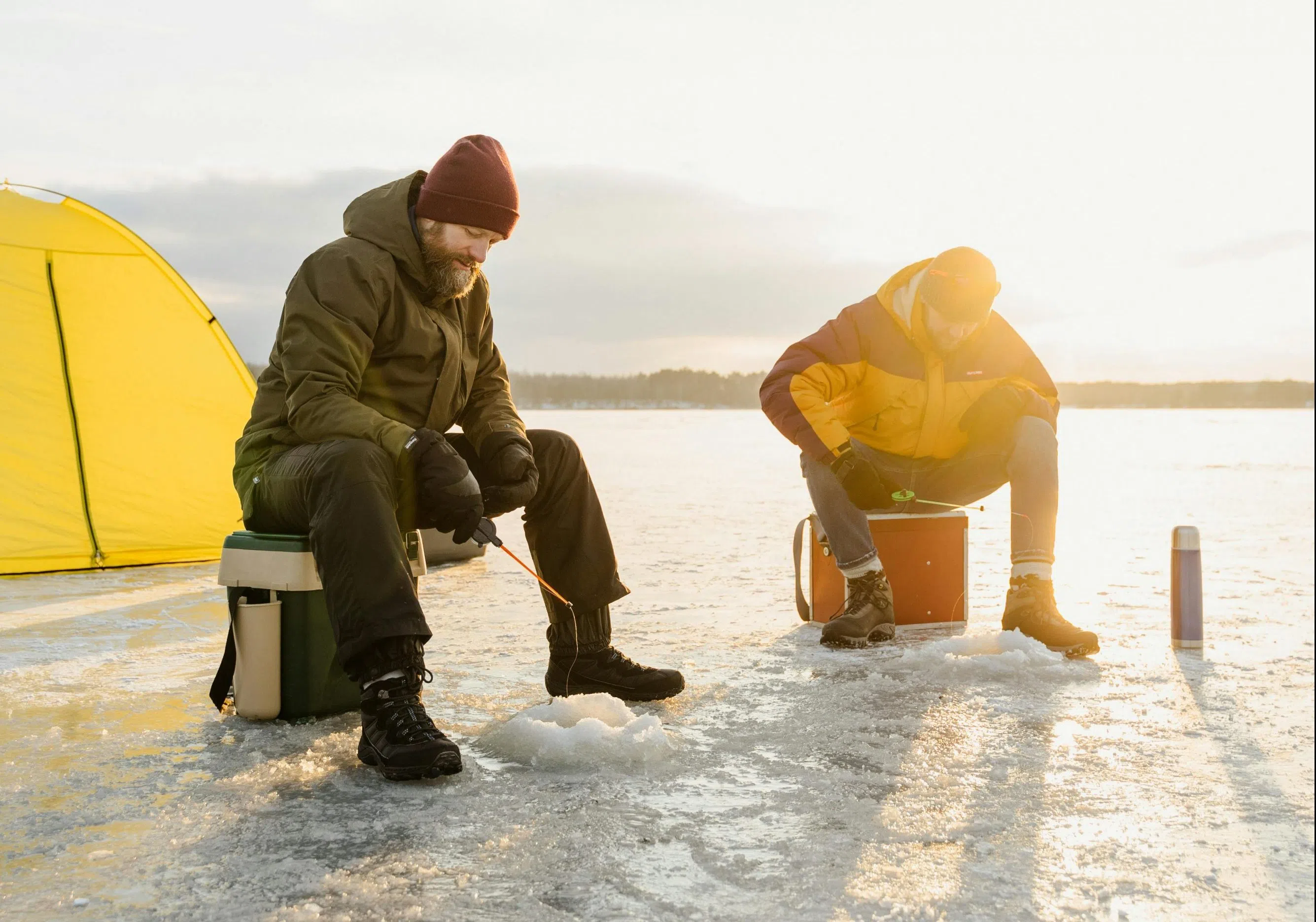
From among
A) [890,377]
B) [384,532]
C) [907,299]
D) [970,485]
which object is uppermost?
[907,299]

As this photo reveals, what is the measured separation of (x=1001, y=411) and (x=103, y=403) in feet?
13.8

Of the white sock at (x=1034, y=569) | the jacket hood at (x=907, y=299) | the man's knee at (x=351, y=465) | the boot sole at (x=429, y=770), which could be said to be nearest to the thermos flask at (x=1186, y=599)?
the white sock at (x=1034, y=569)

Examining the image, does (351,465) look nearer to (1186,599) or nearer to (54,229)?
(1186,599)

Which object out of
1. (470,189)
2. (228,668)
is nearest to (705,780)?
(228,668)

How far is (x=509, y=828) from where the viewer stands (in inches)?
77.1

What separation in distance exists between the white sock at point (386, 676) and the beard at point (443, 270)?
0.98 metres

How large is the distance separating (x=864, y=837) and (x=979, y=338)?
2.37 meters

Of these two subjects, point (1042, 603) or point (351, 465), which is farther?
point (1042, 603)

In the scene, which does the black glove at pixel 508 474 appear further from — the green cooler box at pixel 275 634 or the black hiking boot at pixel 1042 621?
the black hiking boot at pixel 1042 621

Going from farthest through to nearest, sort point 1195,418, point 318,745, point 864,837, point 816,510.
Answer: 1. point 1195,418
2. point 816,510
3. point 318,745
4. point 864,837

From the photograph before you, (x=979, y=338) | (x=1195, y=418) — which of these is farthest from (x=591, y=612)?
(x=1195, y=418)

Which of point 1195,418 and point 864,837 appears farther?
point 1195,418

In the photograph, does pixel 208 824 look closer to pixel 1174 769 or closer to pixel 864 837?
pixel 864 837

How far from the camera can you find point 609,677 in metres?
2.87
